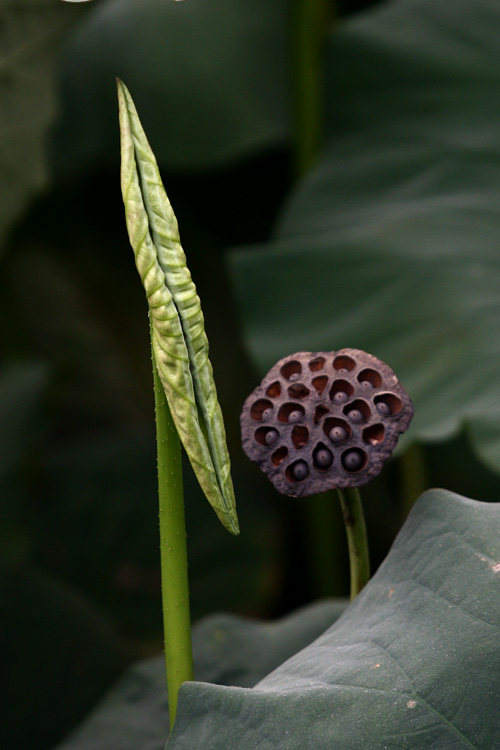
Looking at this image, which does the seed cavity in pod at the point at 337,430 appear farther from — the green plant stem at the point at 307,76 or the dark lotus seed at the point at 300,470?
the green plant stem at the point at 307,76

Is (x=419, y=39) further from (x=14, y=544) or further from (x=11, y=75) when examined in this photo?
(x=14, y=544)

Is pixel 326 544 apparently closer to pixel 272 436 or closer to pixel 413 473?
pixel 413 473

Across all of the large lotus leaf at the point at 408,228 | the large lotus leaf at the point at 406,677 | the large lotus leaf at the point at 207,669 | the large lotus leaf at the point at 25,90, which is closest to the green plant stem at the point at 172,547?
the large lotus leaf at the point at 406,677

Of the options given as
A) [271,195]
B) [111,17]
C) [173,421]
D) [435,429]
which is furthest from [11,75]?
[173,421]

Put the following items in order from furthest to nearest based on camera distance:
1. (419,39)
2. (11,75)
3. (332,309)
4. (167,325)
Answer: (11,75) < (419,39) < (332,309) < (167,325)

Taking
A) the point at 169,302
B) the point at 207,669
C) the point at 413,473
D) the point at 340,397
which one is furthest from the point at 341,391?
the point at 413,473

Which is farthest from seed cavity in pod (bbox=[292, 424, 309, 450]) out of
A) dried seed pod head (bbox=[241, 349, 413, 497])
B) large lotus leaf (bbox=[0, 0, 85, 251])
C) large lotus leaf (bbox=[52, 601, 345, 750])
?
large lotus leaf (bbox=[0, 0, 85, 251])
